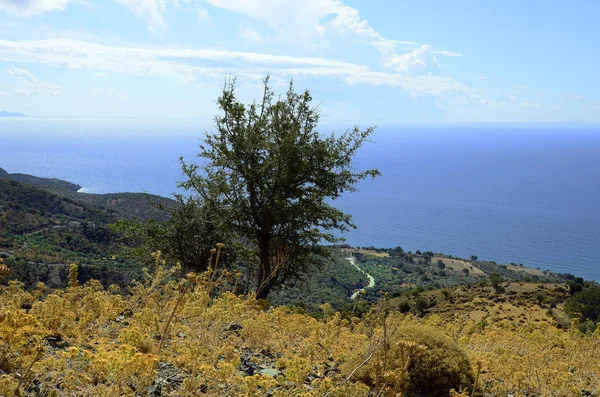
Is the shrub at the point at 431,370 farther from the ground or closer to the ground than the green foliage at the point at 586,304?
farther from the ground

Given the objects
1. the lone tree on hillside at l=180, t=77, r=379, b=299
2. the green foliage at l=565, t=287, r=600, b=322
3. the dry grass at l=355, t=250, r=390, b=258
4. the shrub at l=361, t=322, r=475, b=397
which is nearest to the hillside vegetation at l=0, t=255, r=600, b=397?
the shrub at l=361, t=322, r=475, b=397

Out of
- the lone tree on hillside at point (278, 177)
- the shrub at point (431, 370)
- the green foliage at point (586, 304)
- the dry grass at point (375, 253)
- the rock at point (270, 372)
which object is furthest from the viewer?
the dry grass at point (375, 253)

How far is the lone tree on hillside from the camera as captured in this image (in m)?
12.7

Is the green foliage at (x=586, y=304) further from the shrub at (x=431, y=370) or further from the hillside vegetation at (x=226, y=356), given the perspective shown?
the shrub at (x=431, y=370)

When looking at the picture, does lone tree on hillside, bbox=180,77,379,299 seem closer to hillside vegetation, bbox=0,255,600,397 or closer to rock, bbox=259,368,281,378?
hillside vegetation, bbox=0,255,600,397

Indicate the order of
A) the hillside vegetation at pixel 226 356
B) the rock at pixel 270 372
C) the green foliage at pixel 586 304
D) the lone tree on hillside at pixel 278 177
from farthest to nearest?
1. the green foliage at pixel 586 304
2. the lone tree on hillside at pixel 278 177
3. the rock at pixel 270 372
4. the hillside vegetation at pixel 226 356

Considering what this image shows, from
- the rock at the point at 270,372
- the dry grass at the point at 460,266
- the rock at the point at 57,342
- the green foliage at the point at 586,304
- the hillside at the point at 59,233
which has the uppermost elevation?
the rock at the point at 57,342

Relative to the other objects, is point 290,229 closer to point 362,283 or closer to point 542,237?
point 362,283

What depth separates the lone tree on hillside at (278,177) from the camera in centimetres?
1269

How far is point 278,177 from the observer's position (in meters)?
12.6

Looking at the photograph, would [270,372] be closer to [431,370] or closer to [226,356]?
[226,356]

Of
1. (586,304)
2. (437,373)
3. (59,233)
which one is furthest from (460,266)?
(437,373)

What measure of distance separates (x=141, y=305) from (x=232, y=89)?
792cm

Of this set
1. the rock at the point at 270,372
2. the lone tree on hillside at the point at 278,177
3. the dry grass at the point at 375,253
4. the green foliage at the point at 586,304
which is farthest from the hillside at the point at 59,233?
the dry grass at the point at 375,253
